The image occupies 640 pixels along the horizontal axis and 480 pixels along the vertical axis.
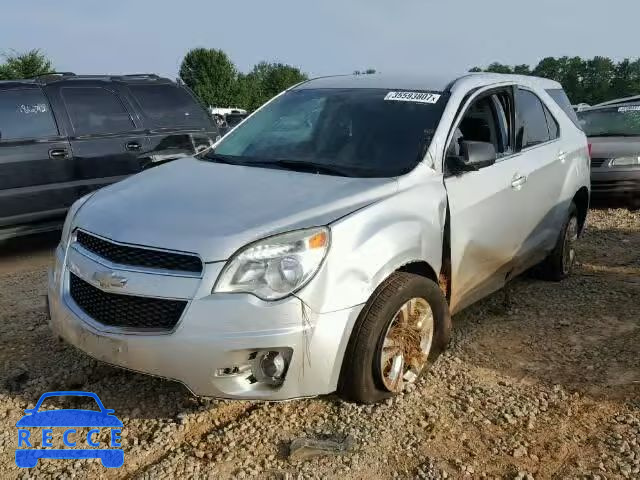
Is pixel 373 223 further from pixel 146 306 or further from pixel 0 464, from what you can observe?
pixel 0 464

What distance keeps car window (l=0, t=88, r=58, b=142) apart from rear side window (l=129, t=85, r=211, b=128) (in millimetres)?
1142

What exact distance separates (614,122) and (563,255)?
18.1 ft

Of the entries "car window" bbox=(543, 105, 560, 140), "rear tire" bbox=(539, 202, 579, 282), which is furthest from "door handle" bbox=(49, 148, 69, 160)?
"rear tire" bbox=(539, 202, 579, 282)

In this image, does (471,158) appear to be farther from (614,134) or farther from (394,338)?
(614,134)

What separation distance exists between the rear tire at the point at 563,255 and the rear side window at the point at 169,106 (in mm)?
4426

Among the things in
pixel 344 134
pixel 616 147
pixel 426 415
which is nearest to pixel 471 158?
pixel 344 134

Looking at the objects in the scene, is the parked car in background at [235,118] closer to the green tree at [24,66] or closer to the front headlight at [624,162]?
the front headlight at [624,162]

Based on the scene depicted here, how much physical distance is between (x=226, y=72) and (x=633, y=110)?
53.8 meters

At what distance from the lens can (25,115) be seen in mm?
6059

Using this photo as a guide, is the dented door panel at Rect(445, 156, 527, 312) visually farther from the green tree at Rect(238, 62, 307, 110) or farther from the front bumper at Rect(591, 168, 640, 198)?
the green tree at Rect(238, 62, 307, 110)

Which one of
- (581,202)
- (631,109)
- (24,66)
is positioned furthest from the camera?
(24,66)

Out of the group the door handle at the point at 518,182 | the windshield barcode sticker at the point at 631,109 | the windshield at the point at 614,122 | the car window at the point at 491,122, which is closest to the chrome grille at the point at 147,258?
the car window at the point at 491,122

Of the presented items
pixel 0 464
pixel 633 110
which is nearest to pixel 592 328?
pixel 0 464

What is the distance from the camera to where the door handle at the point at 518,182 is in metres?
4.12
